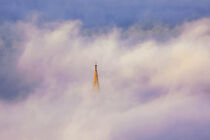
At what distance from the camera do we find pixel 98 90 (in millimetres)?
121500

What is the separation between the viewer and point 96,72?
12381 cm

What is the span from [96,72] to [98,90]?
4.76m
